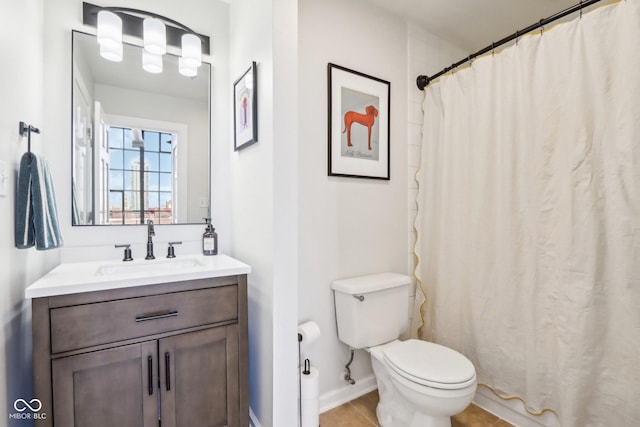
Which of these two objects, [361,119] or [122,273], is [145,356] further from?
[361,119]

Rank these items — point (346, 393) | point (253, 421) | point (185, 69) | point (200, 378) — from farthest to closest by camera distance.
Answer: point (346, 393) < point (185, 69) < point (253, 421) < point (200, 378)

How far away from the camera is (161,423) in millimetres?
1227

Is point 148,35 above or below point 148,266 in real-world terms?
above

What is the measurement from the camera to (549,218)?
5.03ft

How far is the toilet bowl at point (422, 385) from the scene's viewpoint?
4.40ft

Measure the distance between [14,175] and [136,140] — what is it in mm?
608

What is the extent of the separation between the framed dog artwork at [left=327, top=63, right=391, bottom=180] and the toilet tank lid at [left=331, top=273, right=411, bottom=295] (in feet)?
2.10

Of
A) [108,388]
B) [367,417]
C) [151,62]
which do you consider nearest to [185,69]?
[151,62]

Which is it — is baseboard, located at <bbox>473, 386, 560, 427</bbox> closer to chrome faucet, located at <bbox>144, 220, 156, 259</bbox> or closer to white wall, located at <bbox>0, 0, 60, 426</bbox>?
chrome faucet, located at <bbox>144, 220, 156, 259</bbox>

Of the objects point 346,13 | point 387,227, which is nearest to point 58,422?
point 387,227

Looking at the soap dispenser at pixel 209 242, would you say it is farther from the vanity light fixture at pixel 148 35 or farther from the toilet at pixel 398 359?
the vanity light fixture at pixel 148 35

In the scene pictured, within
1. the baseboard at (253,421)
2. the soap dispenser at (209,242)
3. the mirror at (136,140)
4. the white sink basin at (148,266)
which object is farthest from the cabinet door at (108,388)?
the mirror at (136,140)

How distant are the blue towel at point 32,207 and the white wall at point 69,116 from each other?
375 millimetres

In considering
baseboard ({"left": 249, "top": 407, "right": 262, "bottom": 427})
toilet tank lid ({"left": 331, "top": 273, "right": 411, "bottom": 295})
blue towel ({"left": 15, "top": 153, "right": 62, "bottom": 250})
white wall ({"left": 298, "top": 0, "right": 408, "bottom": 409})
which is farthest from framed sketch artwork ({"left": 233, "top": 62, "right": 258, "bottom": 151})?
baseboard ({"left": 249, "top": 407, "right": 262, "bottom": 427})
